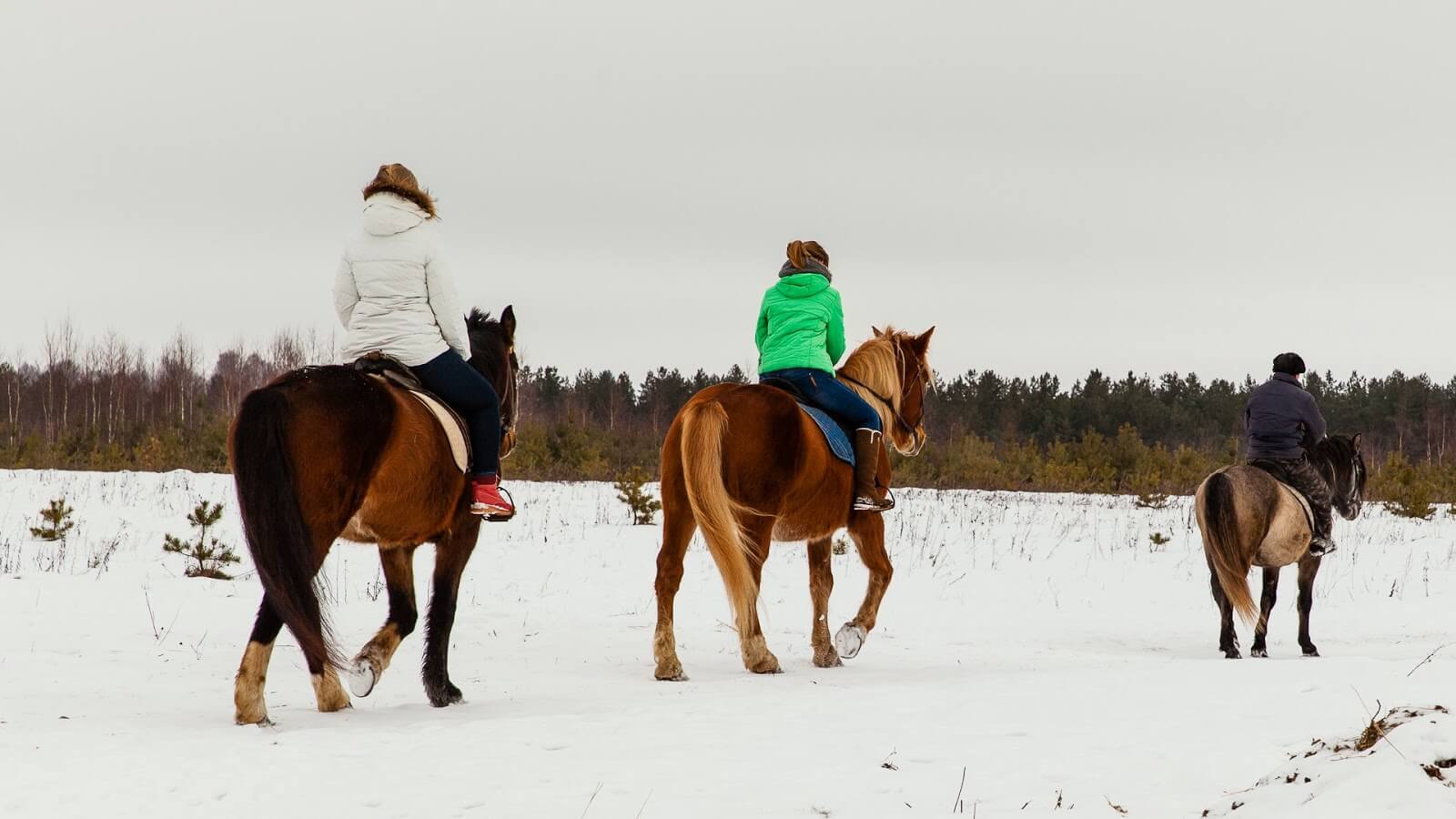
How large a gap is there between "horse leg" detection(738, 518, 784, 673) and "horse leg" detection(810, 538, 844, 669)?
1.89ft

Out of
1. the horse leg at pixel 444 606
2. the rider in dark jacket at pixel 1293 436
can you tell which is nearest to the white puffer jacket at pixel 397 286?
the horse leg at pixel 444 606

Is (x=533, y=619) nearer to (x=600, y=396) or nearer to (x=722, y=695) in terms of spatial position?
(x=722, y=695)

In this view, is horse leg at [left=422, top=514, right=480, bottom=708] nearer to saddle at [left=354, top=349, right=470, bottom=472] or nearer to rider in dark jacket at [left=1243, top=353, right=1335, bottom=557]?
saddle at [left=354, top=349, right=470, bottom=472]

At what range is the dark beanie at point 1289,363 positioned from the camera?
32.4 ft

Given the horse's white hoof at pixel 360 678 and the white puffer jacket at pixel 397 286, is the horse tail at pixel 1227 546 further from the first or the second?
the horse's white hoof at pixel 360 678

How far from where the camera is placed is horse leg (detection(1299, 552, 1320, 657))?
947 cm

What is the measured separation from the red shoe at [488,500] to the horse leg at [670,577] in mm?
1237

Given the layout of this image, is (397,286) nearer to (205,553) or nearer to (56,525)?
(205,553)

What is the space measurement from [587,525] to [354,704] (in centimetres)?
941

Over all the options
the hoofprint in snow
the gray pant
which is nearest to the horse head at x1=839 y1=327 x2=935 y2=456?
the hoofprint in snow

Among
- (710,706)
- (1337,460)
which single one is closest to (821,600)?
(710,706)

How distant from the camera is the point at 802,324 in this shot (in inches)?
297

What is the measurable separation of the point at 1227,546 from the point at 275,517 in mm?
7499

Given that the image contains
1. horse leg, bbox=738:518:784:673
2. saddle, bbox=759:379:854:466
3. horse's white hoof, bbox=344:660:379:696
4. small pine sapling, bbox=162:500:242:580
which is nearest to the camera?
horse's white hoof, bbox=344:660:379:696
